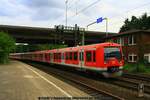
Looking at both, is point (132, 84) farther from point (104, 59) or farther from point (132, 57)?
point (132, 57)

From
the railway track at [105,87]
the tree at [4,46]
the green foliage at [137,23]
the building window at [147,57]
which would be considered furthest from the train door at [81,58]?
the green foliage at [137,23]

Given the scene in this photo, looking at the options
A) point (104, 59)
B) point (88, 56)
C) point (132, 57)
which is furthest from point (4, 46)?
point (104, 59)

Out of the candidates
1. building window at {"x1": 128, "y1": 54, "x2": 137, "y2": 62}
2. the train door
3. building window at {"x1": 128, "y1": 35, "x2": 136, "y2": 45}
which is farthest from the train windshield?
building window at {"x1": 128, "y1": 35, "x2": 136, "y2": 45}

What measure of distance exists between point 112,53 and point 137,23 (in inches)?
3112

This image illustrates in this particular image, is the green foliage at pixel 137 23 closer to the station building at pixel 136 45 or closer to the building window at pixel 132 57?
the station building at pixel 136 45

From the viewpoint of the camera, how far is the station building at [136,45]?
3803cm

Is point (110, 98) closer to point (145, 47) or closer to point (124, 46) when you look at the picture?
point (145, 47)

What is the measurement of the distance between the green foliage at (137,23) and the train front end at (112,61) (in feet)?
236

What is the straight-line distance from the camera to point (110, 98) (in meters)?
12.5

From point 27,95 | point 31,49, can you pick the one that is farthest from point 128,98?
point 31,49

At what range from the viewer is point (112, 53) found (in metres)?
20.4

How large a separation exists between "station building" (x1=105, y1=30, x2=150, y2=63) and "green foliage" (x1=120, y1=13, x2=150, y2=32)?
4878 cm

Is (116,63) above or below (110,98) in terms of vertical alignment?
above

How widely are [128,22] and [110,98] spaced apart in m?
91.5
